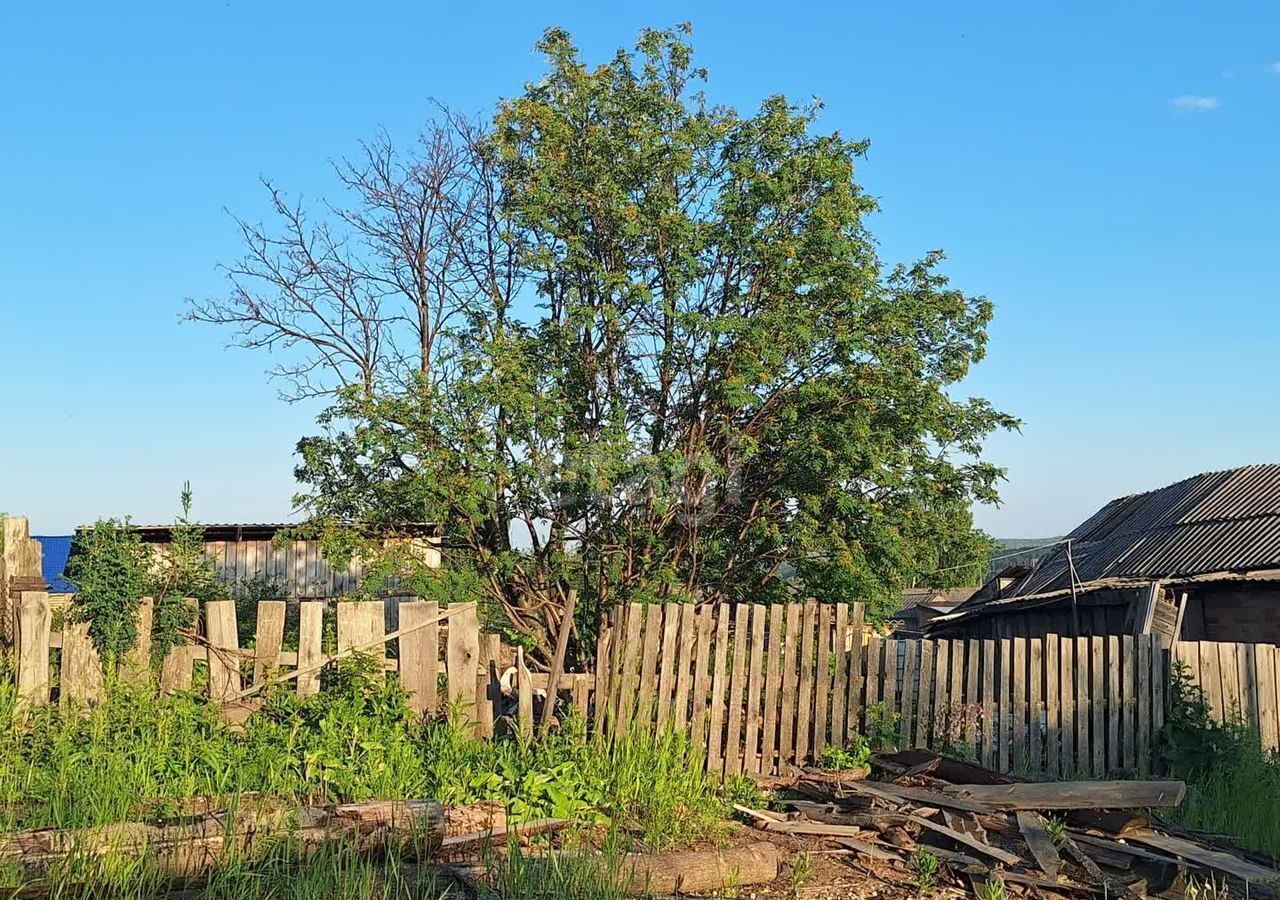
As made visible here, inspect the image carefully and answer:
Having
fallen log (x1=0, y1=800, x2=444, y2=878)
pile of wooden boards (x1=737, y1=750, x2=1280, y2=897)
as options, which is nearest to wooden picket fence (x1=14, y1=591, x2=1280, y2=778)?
pile of wooden boards (x1=737, y1=750, x2=1280, y2=897)

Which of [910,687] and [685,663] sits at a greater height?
[685,663]

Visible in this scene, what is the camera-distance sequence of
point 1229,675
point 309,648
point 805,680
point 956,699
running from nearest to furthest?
1. point 309,648
2. point 805,680
3. point 956,699
4. point 1229,675

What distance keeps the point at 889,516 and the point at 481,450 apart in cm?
516

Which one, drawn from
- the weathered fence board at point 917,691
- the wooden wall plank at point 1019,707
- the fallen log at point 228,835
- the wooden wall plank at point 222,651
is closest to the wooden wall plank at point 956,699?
the weathered fence board at point 917,691

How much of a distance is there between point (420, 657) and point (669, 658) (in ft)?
6.34

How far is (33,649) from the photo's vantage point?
8.51 metres

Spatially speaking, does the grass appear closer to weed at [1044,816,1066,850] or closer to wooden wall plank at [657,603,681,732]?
weed at [1044,816,1066,850]

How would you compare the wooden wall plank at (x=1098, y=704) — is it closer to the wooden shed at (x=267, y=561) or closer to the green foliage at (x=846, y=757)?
the green foliage at (x=846, y=757)

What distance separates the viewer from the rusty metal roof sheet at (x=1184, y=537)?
18438 mm

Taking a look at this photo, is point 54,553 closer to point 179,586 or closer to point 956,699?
point 179,586

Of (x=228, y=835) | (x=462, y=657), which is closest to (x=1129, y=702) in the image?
(x=462, y=657)

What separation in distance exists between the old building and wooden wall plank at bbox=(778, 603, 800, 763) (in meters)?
10.2

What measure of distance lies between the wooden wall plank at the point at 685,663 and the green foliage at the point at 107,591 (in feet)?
13.6

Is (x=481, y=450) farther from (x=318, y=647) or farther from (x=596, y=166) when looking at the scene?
(x=318, y=647)
